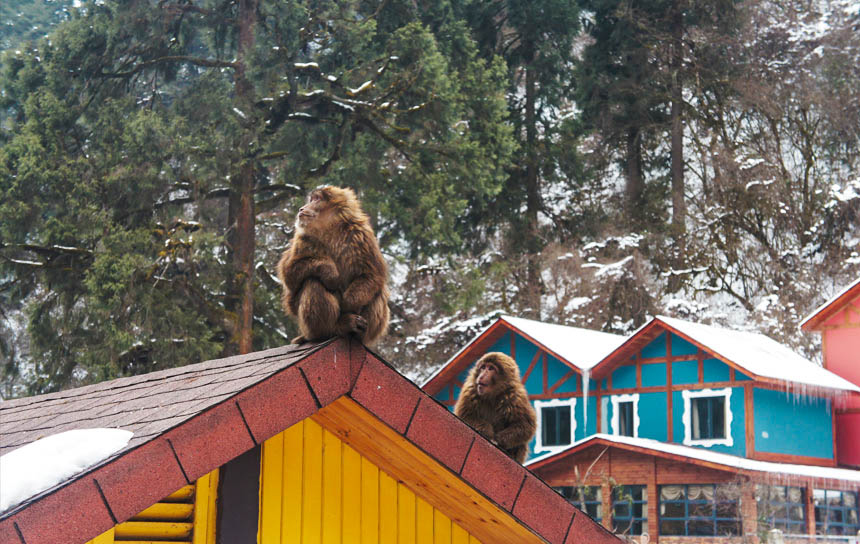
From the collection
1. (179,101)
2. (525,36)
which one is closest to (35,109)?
(179,101)

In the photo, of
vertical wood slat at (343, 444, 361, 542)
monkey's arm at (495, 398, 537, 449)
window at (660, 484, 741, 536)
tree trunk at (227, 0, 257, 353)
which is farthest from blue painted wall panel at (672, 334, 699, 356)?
vertical wood slat at (343, 444, 361, 542)

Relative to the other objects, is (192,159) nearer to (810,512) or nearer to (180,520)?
(810,512)

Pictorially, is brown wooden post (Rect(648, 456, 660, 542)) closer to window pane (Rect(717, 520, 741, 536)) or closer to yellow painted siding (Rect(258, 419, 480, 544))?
window pane (Rect(717, 520, 741, 536))

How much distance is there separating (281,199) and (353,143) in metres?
2.71

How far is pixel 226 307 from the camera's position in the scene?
2948 centimetres

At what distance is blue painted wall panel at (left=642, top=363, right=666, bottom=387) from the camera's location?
27.1 m

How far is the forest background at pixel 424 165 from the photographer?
28.7 meters

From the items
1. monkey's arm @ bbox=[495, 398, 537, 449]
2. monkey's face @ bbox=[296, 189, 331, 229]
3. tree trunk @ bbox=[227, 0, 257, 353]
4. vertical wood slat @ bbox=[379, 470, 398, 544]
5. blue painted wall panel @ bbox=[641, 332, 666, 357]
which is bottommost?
vertical wood slat @ bbox=[379, 470, 398, 544]

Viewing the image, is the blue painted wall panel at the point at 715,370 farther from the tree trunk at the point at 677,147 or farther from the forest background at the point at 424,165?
the tree trunk at the point at 677,147

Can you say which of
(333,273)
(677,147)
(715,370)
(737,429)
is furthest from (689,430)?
(333,273)

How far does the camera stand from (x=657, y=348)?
27281 mm

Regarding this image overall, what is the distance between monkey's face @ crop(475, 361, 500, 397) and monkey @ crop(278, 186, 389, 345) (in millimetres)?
3311

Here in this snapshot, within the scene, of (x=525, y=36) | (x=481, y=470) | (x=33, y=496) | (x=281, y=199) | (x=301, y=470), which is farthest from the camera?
(x=525, y=36)

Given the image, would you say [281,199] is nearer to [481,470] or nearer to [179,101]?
[179,101]
